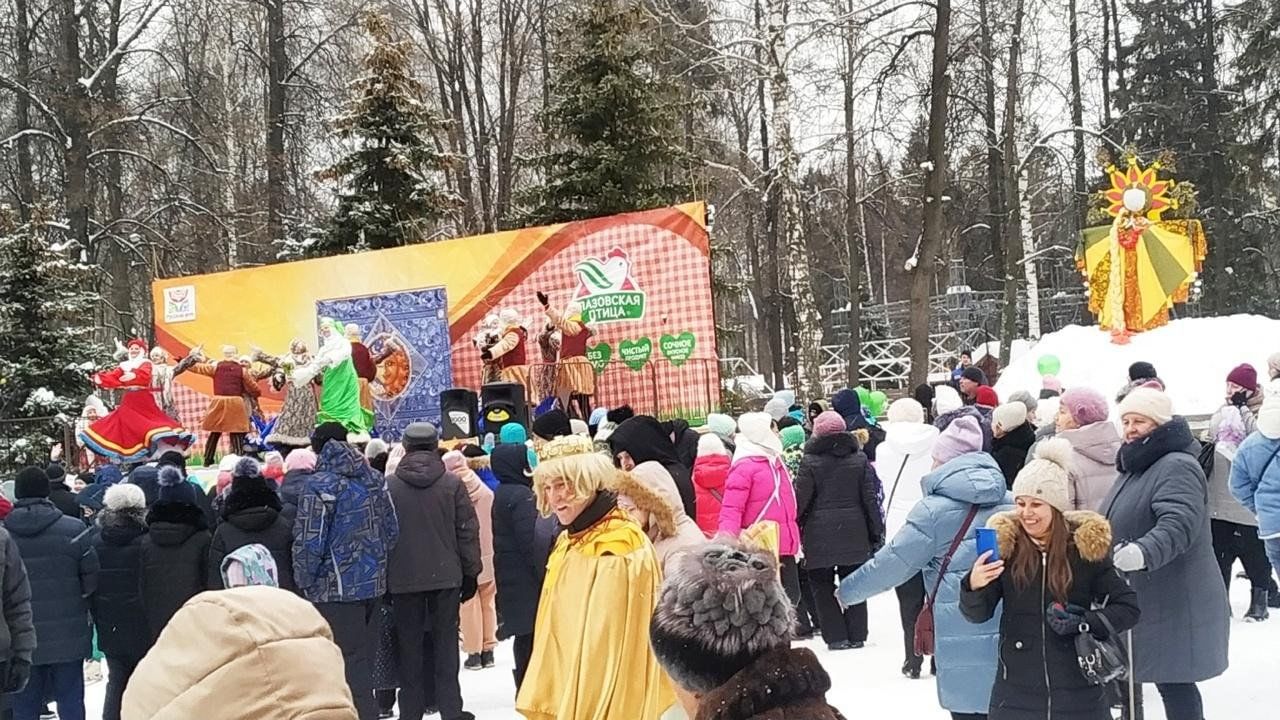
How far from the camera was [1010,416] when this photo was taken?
674 cm

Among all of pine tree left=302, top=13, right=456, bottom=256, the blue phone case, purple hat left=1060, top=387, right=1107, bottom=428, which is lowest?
the blue phone case

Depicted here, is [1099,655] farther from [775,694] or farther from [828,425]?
[828,425]

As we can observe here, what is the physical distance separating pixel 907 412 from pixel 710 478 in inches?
56.0

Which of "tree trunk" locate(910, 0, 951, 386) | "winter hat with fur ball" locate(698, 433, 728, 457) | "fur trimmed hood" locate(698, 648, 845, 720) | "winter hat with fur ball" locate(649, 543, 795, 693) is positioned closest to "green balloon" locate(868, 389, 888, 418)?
"winter hat with fur ball" locate(698, 433, 728, 457)

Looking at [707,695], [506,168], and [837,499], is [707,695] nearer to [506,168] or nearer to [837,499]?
[837,499]

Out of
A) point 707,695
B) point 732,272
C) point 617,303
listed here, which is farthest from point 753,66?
point 707,695

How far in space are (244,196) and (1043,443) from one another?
2520 cm

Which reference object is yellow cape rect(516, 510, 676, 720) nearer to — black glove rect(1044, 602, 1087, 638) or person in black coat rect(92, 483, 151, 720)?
black glove rect(1044, 602, 1087, 638)

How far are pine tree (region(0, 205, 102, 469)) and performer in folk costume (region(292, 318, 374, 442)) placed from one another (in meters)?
5.80

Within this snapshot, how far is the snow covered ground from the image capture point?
6254 millimetres

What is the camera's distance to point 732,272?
33.5 meters

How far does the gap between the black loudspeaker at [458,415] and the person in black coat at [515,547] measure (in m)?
8.31

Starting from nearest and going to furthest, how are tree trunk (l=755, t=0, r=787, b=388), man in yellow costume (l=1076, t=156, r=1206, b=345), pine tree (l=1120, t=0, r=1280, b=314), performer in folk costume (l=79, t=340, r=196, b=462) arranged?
man in yellow costume (l=1076, t=156, r=1206, b=345), performer in folk costume (l=79, t=340, r=196, b=462), tree trunk (l=755, t=0, r=787, b=388), pine tree (l=1120, t=0, r=1280, b=314)

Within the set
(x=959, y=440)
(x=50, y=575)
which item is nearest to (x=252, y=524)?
(x=50, y=575)
